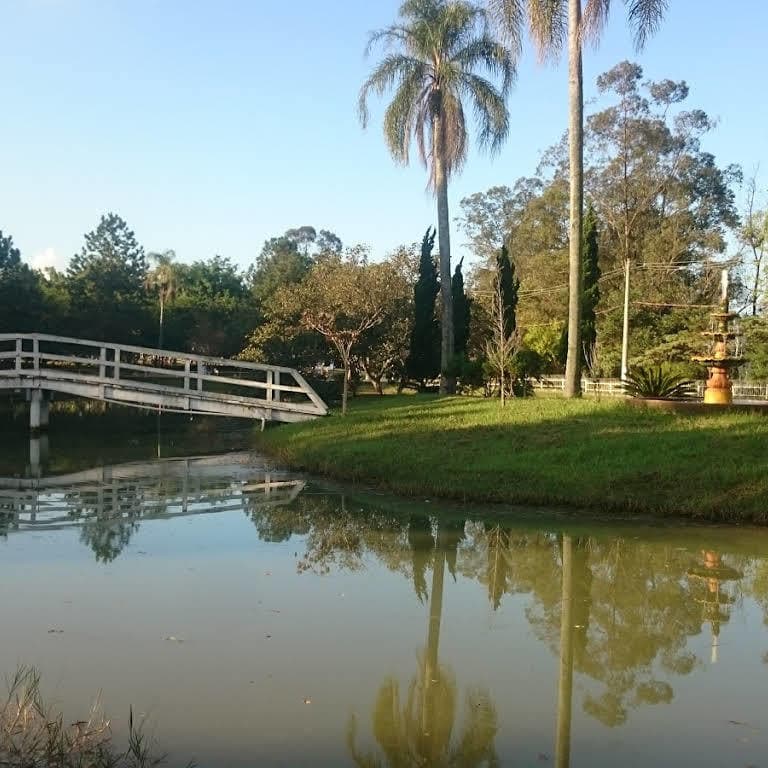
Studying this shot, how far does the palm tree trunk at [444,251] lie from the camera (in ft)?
86.8

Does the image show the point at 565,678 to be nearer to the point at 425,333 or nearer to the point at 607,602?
the point at 607,602

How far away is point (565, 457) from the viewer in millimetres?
12594

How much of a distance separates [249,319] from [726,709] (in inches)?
1533

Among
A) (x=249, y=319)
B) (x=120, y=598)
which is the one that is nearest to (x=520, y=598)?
(x=120, y=598)

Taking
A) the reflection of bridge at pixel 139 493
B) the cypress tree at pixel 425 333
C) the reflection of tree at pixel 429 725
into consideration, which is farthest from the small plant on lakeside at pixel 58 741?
the cypress tree at pixel 425 333

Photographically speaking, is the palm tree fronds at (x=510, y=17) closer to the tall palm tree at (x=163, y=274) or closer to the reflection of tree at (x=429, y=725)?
the reflection of tree at (x=429, y=725)

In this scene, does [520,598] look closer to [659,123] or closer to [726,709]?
[726,709]

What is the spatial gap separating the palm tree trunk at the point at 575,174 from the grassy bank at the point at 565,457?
3.09 m

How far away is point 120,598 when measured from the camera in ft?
23.0

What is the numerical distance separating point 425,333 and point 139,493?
1905cm

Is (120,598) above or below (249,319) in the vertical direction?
below

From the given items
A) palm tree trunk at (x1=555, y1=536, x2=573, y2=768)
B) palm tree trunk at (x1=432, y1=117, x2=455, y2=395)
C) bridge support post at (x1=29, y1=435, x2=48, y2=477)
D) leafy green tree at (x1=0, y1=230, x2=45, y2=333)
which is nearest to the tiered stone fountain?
palm tree trunk at (x1=555, y1=536, x2=573, y2=768)

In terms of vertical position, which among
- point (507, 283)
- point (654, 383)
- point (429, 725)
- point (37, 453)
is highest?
point (507, 283)

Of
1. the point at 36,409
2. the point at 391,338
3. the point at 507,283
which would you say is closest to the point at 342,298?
the point at 391,338
